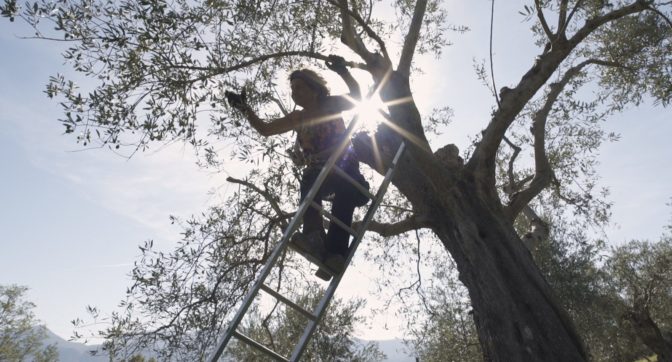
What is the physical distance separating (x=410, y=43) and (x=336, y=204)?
12.4 feet

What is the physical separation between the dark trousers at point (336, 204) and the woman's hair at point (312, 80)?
2.68 ft

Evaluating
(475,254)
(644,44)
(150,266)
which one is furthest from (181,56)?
(644,44)

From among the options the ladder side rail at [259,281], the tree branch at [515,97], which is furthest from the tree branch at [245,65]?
the ladder side rail at [259,281]

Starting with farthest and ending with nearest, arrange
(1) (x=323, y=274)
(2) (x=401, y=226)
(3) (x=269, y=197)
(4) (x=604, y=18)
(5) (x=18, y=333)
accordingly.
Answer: (5) (x=18, y=333) < (3) (x=269, y=197) < (2) (x=401, y=226) < (4) (x=604, y=18) < (1) (x=323, y=274)

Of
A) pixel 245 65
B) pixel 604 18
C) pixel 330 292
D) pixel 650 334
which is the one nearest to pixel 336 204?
pixel 330 292

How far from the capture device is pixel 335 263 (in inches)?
150

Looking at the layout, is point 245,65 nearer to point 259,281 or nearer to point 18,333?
point 259,281

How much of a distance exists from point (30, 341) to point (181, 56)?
3125 centimetres

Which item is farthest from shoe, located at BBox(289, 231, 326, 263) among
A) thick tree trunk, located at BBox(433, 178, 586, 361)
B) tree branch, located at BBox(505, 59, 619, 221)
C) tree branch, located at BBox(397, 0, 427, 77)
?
tree branch, located at BBox(397, 0, 427, 77)

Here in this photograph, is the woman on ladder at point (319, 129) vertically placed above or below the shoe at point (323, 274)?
above

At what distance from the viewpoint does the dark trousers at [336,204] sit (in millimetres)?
3996

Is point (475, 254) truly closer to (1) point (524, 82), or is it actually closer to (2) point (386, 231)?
(2) point (386, 231)

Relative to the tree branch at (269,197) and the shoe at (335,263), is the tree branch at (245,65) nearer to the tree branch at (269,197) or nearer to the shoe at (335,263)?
the tree branch at (269,197)

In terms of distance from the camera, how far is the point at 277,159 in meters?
5.77
